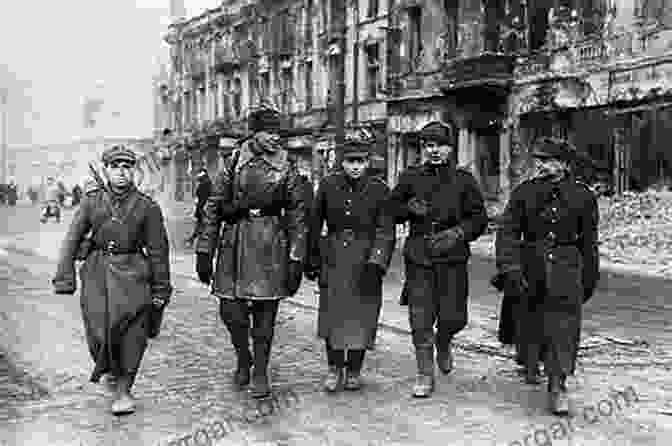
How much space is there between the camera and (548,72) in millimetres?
23344

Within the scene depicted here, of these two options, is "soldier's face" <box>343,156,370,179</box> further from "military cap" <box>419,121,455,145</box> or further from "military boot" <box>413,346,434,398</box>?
"military boot" <box>413,346,434,398</box>

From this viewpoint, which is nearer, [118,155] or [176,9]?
[118,155]

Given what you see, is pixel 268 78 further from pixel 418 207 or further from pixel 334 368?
pixel 334 368

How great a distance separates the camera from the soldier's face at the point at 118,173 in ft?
20.5

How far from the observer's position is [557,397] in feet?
20.1

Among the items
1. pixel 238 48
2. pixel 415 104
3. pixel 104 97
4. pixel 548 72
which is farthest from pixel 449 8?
pixel 104 97

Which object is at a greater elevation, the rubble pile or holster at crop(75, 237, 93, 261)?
holster at crop(75, 237, 93, 261)

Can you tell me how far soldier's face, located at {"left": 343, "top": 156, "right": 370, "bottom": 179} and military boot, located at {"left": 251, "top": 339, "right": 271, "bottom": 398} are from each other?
144 centimetres

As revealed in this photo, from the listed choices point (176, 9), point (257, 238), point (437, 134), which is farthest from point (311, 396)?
point (176, 9)

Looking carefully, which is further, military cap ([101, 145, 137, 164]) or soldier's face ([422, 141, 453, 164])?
soldier's face ([422, 141, 453, 164])

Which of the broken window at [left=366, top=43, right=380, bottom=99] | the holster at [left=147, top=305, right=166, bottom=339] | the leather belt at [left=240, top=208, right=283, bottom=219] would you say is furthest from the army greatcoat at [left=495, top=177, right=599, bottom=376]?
the broken window at [left=366, top=43, right=380, bottom=99]

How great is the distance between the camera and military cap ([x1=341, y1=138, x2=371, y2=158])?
270 inches

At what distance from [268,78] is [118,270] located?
3657 cm

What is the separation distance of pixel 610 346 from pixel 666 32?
13.2 meters
